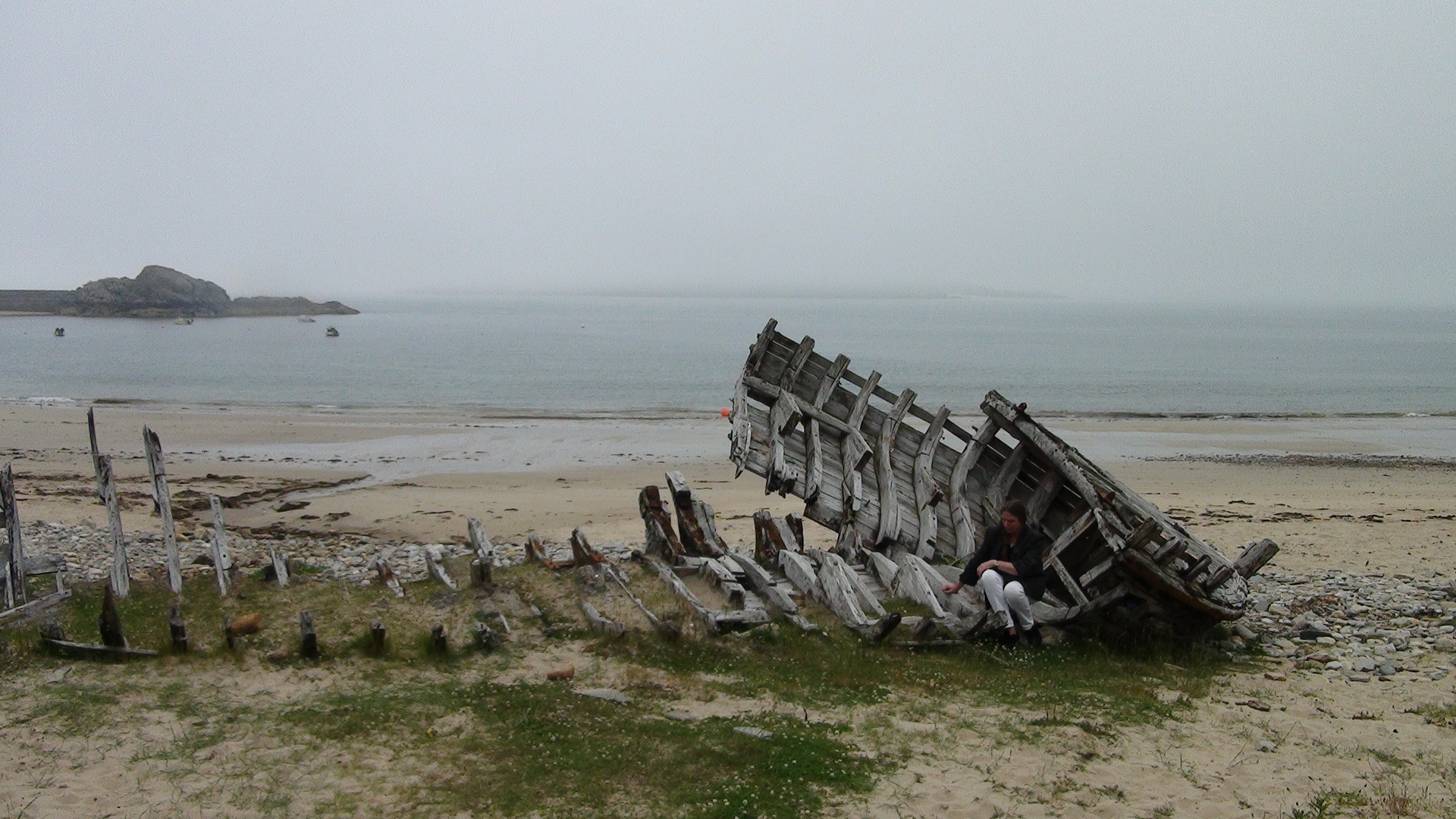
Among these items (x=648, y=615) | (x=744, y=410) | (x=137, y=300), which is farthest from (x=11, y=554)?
(x=137, y=300)

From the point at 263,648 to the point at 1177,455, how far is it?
1159 inches

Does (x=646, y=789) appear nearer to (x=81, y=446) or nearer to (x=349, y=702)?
(x=349, y=702)

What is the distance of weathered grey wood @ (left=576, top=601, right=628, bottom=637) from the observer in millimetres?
9844

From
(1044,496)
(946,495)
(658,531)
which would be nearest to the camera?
(1044,496)

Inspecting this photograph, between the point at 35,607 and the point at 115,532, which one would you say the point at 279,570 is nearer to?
the point at 115,532

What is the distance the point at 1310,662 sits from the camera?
10047 mm

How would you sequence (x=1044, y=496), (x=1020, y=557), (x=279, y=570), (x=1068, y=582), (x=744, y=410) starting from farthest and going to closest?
(x=744, y=410) → (x=1044, y=496) → (x=279, y=570) → (x=1068, y=582) → (x=1020, y=557)

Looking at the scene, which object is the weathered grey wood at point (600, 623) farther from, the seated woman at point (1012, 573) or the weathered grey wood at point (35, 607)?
the weathered grey wood at point (35, 607)

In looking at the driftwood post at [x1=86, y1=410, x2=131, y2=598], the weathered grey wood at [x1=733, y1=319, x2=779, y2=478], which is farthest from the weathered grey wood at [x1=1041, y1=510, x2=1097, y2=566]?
the driftwood post at [x1=86, y1=410, x2=131, y2=598]

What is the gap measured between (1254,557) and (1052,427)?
30.5 meters

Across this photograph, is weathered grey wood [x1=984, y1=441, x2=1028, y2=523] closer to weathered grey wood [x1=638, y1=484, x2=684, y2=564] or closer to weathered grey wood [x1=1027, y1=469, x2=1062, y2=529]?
weathered grey wood [x1=1027, y1=469, x2=1062, y2=529]

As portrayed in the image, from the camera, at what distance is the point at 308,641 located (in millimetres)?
9414

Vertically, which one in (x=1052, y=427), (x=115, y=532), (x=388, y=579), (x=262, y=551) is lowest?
(x=1052, y=427)

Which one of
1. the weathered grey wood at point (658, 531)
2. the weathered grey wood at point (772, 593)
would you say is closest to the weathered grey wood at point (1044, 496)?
the weathered grey wood at point (772, 593)
